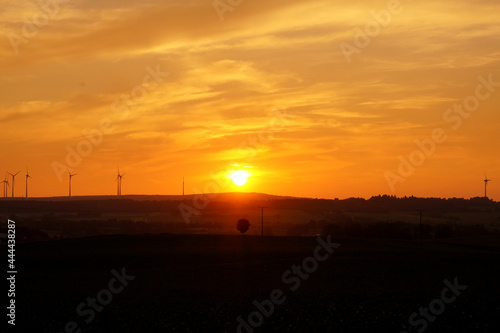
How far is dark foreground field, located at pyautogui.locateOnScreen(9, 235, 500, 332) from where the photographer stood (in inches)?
1460

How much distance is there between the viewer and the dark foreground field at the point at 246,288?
37.1m

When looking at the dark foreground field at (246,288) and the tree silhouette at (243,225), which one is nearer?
the dark foreground field at (246,288)

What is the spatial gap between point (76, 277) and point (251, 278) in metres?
16.7

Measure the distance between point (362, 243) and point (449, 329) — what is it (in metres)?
77.9

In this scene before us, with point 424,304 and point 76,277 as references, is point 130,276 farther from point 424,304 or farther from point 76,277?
point 424,304

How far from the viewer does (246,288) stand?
5238cm

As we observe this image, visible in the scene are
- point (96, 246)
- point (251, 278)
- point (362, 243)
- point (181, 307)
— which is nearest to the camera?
point (181, 307)

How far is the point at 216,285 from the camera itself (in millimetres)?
54969

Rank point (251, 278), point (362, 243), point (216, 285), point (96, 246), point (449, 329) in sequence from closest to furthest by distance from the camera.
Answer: point (449, 329) < point (216, 285) < point (251, 278) < point (96, 246) < point (362, 243)

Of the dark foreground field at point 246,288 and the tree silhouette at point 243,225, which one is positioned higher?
the tree silhouette at point 243,225

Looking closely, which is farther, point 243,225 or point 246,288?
point 243,225

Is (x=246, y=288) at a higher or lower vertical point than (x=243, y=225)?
lower

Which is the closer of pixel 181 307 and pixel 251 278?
pixel 181 307

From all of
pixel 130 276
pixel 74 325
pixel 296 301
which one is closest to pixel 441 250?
pixel 130 276
